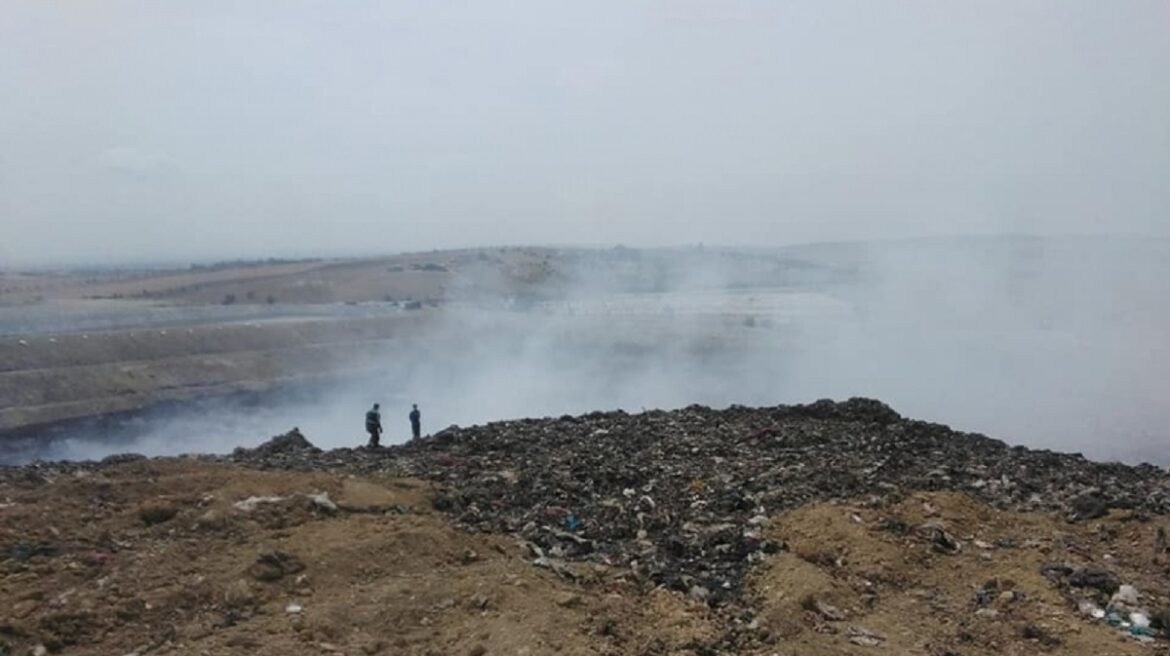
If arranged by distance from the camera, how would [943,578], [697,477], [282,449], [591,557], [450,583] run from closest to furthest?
[450,583] → [943,578] → [591,557] → [697,477] → [282,449]

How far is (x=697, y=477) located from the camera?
337 inches

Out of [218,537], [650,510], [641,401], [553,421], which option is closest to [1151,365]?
[641,401]

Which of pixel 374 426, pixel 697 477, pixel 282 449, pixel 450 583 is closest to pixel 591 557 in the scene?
pixel 450 583

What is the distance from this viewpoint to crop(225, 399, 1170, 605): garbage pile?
265 inches

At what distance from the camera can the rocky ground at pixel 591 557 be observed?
5199 mm

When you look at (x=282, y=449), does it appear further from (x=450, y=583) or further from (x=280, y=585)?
(x=450, y=583)

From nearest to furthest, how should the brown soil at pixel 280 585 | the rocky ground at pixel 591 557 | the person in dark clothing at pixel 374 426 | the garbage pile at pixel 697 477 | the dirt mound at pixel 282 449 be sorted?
the brown soil at pixel 280 585 → the rocky ground at pixel 591 557 → the garbage pile at pixel 697 477 → the dirt mound at pixel 282 449 → the person in dark clothing at pixel 374 426

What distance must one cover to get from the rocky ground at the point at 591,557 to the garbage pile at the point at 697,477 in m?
0.04

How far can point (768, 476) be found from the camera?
27.7 feet

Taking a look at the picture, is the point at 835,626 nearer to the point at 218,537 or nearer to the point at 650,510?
the point at 650,510

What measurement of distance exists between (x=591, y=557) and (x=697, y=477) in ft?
7.63

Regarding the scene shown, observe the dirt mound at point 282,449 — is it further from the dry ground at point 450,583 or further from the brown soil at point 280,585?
the brown soil at point 280,585

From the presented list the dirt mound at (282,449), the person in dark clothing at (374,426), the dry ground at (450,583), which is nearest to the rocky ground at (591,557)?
the dry ground at (450,583)

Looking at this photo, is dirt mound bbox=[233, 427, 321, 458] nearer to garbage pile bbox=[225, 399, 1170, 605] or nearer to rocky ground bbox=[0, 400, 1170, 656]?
garbage pile bbox=[225, 399, 1170, 605]
